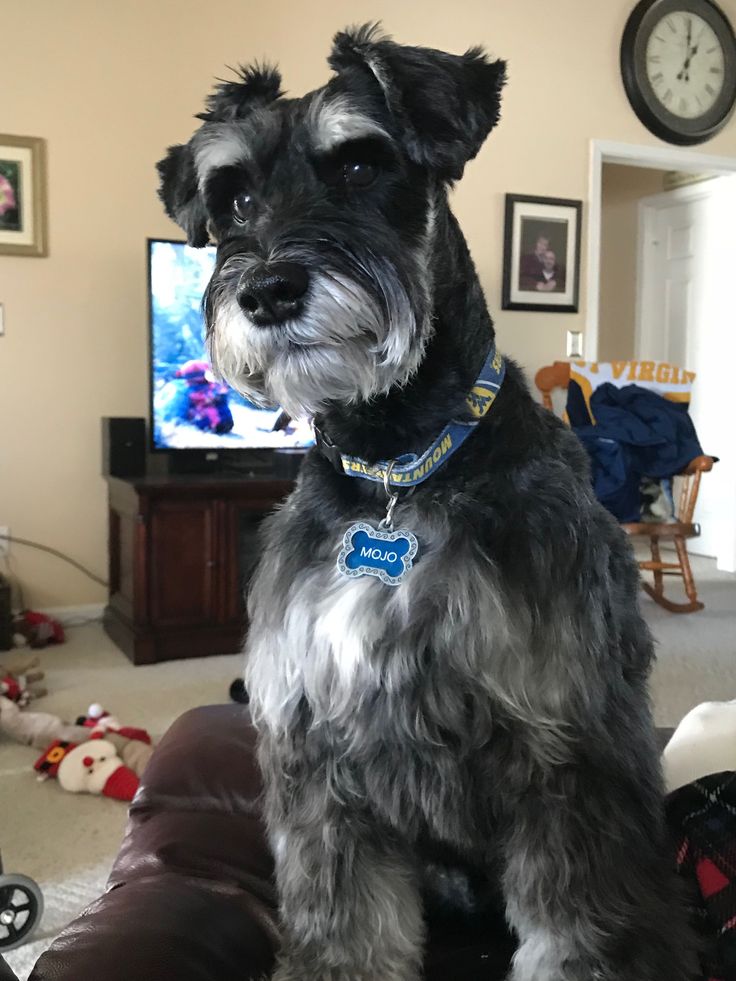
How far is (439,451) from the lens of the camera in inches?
41.6

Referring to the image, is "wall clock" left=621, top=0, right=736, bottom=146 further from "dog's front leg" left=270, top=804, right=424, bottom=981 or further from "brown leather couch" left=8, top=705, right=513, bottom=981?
"dog's front leg" left=270, top=804, right=424, bottom=981

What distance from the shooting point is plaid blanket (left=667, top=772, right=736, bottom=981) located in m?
1.09

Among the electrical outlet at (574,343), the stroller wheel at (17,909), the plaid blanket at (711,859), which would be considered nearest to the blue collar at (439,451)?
the plaid blanket at (711,859)

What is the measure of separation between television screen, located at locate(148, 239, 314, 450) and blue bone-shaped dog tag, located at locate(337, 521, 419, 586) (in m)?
2.91

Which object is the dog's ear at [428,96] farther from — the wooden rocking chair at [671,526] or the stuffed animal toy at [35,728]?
the wooden rocking chair at [671,526]

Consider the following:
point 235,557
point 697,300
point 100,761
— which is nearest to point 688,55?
point 697,300

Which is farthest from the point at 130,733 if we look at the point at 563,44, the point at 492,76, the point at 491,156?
the point at 563,44

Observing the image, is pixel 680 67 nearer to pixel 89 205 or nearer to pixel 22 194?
pixel 89 205

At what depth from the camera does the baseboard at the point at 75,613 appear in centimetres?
420

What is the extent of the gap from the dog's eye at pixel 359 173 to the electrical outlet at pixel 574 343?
416cm

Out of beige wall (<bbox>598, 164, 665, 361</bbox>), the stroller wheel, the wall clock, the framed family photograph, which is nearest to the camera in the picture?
the stroller wheel

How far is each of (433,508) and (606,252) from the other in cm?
639

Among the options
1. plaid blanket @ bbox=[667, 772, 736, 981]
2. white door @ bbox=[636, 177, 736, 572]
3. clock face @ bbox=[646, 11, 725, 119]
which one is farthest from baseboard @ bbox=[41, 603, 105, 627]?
clock face @ bbox=[646, 11, 725, 119]

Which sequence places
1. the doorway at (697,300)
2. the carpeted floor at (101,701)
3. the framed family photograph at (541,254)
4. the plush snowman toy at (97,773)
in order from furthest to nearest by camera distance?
the doorway at (697,300) → the framed family photograph at (541,254) → the plush snowman toy at (97,773) → the carpeted floor at (101,701)
